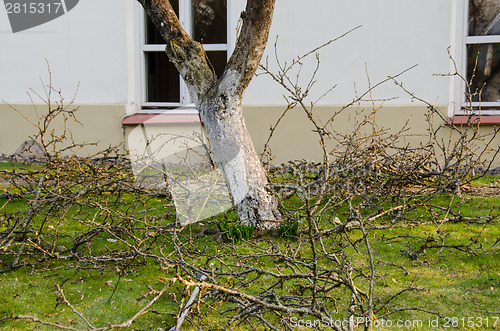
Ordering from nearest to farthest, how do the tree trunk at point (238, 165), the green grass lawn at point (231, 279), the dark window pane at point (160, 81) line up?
1. the green grass lawn at point (231, 279)
2. the tree trunk at point (238, 165)
3. the dark window pane at point (160, 81)

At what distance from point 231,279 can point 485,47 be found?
232 inches

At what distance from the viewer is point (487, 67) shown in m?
7.83

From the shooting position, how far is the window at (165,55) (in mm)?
8352

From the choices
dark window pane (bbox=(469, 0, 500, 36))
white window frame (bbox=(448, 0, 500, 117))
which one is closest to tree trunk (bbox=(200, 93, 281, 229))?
white window frame (bbox=(448, 0, 500, 117))

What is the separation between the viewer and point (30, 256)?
4.44 meters

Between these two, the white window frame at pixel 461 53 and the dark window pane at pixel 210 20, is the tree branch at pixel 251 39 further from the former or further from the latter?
the white window frame at pixel 461 53

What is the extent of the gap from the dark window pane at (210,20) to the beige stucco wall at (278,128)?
132 centimetres

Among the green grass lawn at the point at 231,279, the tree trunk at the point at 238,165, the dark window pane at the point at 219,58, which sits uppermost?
the dark window pane at the point at 219,58

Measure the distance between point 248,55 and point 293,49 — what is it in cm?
325

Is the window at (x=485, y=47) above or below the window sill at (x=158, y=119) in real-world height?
above

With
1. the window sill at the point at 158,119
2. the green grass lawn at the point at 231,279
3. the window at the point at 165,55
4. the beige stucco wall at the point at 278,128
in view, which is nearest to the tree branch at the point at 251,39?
the green grass lawn at the point at 231,279

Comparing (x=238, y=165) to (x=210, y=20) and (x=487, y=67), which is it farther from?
(x=487, y=67)

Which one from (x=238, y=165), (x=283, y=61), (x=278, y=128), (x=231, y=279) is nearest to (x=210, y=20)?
(x=283, y=61)

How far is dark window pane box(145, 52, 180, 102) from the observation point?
8.63 m
